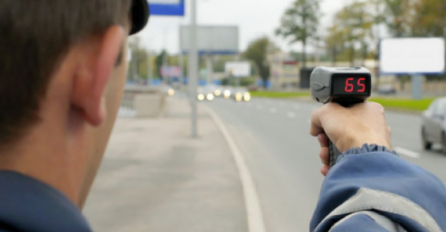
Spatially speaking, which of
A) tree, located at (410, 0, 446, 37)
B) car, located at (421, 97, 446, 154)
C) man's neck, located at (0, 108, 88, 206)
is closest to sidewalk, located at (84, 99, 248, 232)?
car, located at (421, 97, 446, 154)

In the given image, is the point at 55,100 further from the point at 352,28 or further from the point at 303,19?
the point at 303,19

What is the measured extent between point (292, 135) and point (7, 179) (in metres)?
21.8

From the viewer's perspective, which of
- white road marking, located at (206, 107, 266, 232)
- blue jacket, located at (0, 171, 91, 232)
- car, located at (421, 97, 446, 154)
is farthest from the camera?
car, located at (421, 97, 446, 154)

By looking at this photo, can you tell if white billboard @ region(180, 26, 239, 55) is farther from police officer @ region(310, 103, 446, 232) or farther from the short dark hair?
the short dark hair

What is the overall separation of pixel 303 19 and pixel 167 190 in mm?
100091

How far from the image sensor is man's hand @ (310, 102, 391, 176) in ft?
4.75

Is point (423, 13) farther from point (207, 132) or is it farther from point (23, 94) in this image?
→ point (23, 94)

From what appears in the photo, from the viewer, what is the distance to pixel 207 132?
2262 centimetres

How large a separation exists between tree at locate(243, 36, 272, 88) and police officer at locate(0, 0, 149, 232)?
4937 inches

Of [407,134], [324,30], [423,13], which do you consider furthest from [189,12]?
[324,30]

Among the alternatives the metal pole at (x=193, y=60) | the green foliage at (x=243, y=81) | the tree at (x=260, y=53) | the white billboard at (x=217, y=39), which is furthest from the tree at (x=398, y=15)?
the metal pole at (x=193, y=60)

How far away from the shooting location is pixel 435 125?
54.8 ft

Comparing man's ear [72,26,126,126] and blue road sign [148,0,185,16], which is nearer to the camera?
man's ear [72,26,126,126]

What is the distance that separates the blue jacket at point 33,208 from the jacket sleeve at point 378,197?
45cm
